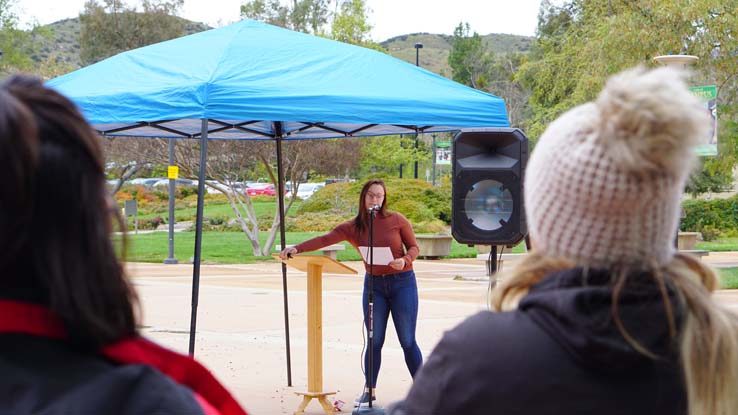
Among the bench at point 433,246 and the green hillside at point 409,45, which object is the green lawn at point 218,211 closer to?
the bench at point 433,246

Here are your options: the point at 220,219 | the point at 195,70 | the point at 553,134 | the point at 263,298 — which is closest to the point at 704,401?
the point at 553,134

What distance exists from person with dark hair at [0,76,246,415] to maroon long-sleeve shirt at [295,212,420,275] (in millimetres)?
5827

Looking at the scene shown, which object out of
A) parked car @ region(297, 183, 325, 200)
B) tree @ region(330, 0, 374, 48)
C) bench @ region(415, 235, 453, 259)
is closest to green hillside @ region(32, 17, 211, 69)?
parked car @ region(297, 183, 325, 200)

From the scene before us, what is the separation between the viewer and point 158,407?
1.12 meters

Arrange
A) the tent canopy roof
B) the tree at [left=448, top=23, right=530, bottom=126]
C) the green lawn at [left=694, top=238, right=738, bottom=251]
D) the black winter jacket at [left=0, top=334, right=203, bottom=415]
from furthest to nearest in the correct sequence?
the tree at [left=448, top=23, right=530, bottom=126] → the green lawn at [left=694, top=238, right=738, bottom=251] → the tent canopy roof → the black winter jacket at [left=0, top=334, right=203, bottom=415]

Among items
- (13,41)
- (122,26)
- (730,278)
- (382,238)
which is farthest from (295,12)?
(382,238)

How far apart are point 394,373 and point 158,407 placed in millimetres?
7639

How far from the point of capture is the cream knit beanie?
1.47 meters

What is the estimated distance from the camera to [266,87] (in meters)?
5.83

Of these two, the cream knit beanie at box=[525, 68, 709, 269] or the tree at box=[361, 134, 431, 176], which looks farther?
the tree at box=[361, 134, 431, 176]

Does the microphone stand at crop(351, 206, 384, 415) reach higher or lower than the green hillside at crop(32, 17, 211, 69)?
lower

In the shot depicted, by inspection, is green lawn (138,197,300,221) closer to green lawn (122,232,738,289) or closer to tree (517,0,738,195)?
green lawn (122,232,738,289)

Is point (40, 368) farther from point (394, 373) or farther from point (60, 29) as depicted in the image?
point (60, 29)

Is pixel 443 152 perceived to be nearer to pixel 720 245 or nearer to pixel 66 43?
pixel 720 245
